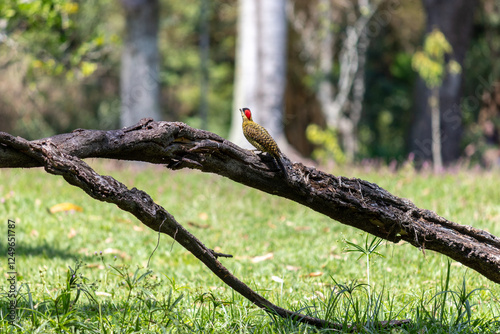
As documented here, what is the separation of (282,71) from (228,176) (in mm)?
8890

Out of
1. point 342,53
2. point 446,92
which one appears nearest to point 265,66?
point 446,92

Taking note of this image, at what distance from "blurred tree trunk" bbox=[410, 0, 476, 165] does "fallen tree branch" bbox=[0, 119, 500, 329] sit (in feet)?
37.3

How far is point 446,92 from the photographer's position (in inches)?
582

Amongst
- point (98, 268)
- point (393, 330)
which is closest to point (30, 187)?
point (98, 268)

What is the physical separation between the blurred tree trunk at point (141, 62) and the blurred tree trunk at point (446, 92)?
6938mm

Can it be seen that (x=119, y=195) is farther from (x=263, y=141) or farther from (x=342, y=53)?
(x=342, y=53)

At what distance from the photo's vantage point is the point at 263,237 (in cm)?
632

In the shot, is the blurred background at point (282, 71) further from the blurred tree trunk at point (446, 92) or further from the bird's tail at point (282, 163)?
the bird's tail at point (282, 163)

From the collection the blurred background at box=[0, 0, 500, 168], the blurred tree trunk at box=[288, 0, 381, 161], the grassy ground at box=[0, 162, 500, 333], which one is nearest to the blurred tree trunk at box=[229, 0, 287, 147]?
the blurred background at box=[0, 0, 500, 168]

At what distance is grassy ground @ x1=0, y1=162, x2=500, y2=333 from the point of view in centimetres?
336

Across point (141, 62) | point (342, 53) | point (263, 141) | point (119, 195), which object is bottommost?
point (119, 195)

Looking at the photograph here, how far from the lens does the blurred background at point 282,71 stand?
37.7ft

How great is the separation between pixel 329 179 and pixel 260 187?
44 cm

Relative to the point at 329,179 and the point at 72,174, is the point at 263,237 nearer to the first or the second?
the point at 329,179
